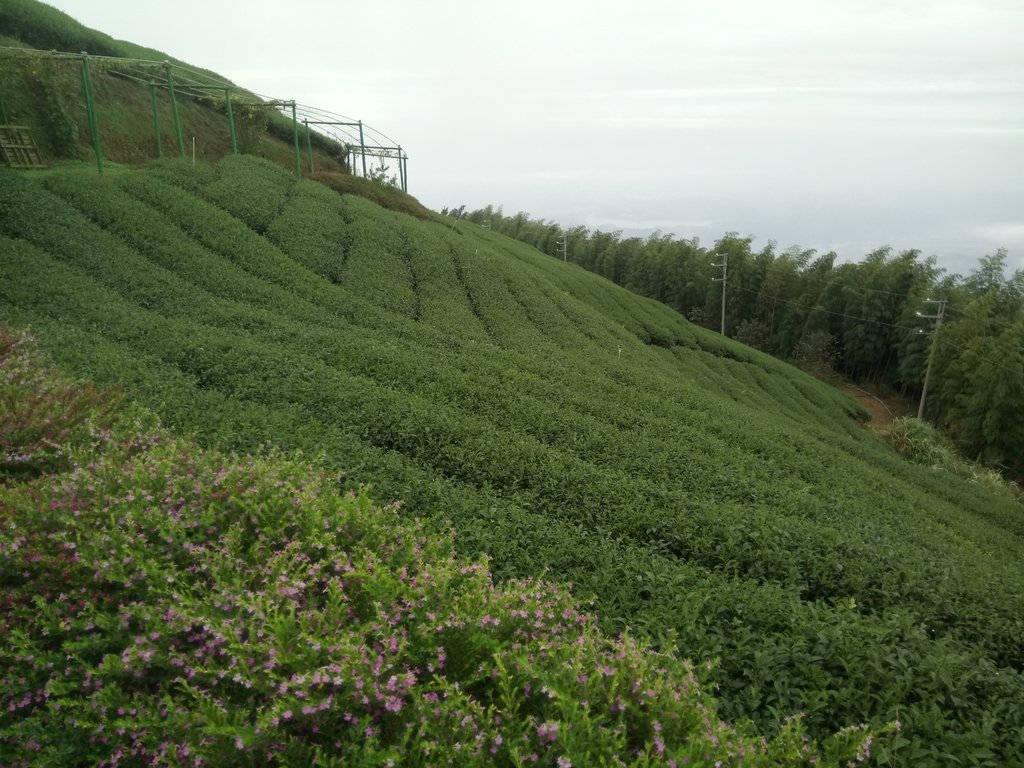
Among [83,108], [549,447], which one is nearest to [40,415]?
[549,447]

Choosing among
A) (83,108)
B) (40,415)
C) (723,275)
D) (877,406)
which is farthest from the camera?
(723,275)

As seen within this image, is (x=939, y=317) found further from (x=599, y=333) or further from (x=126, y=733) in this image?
(x=126, y=733)

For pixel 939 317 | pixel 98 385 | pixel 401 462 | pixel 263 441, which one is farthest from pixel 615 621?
pixel 939 317

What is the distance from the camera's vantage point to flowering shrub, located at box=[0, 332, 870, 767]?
2.71m

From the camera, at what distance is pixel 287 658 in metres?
2.81

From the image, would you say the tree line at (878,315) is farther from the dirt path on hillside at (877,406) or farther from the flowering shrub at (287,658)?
the flowering shrub at (287,658)

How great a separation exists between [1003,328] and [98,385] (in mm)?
38586

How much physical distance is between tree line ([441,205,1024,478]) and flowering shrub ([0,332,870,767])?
33.1 m

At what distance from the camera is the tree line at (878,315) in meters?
29.4

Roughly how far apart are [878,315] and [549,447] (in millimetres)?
39861

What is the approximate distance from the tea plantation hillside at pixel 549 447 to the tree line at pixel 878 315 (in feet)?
42.3

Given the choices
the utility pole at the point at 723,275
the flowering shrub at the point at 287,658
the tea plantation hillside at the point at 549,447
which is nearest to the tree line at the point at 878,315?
the utility pole at the point at 723,275

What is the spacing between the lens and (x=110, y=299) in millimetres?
11711

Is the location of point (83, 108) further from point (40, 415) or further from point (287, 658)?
point (287, 658)
